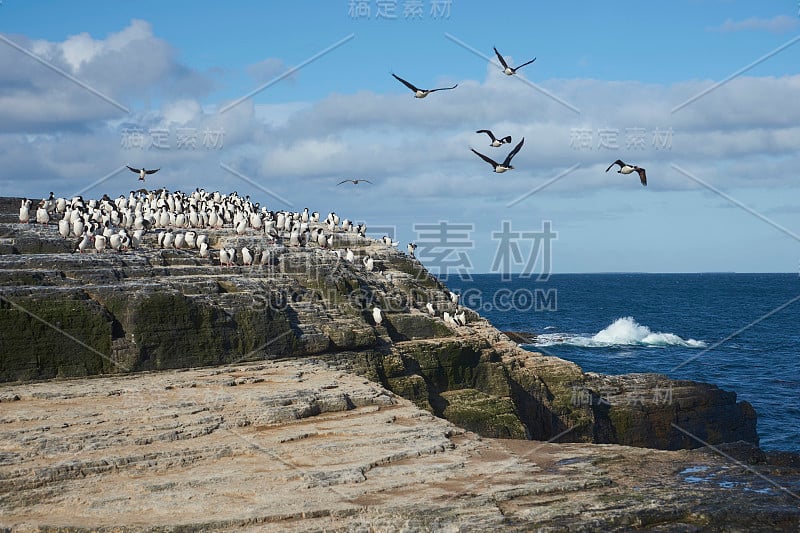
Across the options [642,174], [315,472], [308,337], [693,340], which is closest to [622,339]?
[693,340]

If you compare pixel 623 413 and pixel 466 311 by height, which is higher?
pixel 466 311

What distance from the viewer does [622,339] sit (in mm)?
83125

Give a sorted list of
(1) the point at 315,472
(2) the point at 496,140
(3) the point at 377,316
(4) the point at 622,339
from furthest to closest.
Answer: (4) the point at 622,339 < (3) the point at 377,316 < (2) the point at 496,140 < (1) the point at 315,472

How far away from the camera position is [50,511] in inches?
639

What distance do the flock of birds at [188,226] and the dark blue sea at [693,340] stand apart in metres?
21.6

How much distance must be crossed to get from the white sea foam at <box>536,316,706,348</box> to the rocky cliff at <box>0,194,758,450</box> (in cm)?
3729

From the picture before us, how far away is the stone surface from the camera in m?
16.2

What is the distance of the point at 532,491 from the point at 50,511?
10156 millimetres

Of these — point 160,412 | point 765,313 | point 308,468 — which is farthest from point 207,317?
point 765,313

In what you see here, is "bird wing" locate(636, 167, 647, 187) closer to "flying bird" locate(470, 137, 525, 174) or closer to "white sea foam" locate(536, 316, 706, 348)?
"flying bird" locate(470, 137, 525, 174)

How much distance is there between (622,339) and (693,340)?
6922 millimetres

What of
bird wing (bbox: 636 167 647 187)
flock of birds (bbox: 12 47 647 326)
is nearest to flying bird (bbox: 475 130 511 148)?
flock of birds (bbox: 12 47 647 326)

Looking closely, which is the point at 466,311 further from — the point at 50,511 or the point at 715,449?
the point at 50,511

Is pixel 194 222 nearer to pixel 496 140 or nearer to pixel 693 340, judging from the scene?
pixel 496 140
